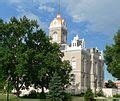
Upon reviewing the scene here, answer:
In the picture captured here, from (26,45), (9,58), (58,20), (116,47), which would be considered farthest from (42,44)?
(58,20)

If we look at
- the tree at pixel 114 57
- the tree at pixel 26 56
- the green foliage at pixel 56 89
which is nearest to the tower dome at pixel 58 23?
the tree at pixel 26 56

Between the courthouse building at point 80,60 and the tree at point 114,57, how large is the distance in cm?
3198

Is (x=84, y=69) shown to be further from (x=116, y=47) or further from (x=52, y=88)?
(x=116, y=47)

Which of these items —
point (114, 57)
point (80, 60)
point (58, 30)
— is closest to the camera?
point (114, 57)

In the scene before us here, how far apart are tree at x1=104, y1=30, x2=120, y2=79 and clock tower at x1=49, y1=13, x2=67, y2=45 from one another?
158 feet

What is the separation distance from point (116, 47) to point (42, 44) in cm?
1682

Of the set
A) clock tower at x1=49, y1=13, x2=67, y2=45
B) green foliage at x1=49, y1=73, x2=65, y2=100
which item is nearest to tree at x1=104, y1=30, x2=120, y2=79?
green foliage at x1=49, y1=73, x2=65, y2=100

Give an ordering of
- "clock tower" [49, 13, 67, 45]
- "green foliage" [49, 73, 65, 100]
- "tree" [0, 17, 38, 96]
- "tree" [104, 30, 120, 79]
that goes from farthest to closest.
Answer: "clock tower" [49, 13, 67, 45], "tree" [0, 17, 38, 96], "green foliage" [49, 73, 65, 100], "tree" [104, 30, 120, 79]

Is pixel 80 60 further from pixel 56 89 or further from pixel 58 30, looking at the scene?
pixel 56 89

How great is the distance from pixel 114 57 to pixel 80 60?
3747 centimetres

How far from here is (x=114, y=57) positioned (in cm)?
4625

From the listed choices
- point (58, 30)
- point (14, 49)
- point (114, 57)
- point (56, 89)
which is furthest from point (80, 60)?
point (114, 57)

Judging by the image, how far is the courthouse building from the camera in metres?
83.7

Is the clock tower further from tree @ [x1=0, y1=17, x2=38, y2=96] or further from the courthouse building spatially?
tree @ [x1=0, y1=17, x2=38, y2=96]
